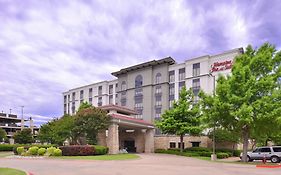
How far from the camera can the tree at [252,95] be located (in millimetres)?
26312

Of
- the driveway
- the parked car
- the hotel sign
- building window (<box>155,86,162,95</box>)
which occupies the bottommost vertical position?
the parked car

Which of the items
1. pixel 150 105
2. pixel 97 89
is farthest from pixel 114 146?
pixel 97 89

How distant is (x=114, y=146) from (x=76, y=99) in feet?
198

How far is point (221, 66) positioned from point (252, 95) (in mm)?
35912

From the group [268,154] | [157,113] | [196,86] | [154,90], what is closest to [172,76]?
[154,90]

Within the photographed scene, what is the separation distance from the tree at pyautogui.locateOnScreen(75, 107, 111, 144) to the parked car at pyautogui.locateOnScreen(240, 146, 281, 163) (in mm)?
19259

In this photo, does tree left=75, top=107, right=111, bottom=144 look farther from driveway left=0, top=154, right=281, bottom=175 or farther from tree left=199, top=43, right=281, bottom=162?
tree left=199, top=43, right=281, bottom=162

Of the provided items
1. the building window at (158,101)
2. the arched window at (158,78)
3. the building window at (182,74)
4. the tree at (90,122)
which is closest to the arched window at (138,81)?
the arched window at (158,78)

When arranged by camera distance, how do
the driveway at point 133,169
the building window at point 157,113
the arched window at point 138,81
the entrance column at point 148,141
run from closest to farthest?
the driveway at point 133,169 < the entrance column at point 148,141 < the building window at point 157,113 < the arched window at point 138,81

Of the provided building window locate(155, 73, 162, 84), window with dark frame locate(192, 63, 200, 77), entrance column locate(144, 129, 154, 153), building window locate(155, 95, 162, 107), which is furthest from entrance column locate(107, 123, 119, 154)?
building window locate(155, 73, 162, 84)

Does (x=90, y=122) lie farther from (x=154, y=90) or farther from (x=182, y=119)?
(x=154, y=90)

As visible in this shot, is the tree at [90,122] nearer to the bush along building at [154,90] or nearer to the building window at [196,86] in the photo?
the bush along building at [154,90]

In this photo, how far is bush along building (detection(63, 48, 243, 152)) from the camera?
55.9 meters

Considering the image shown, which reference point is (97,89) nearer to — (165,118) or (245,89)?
(165,118)
